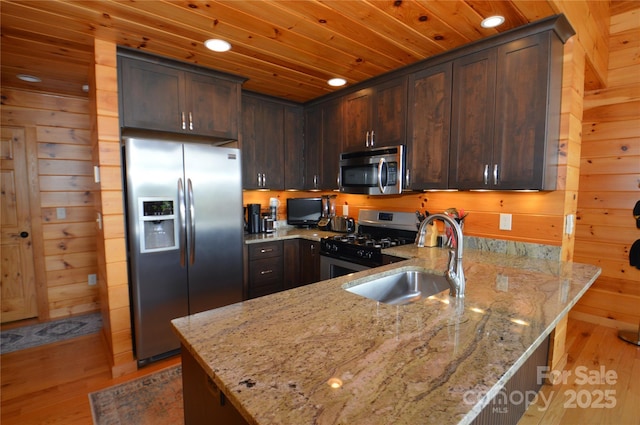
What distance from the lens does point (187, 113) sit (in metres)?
2.63

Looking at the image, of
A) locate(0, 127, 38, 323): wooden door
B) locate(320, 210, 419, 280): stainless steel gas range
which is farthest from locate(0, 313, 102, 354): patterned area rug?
locate(320, 210, 419, 280): stainless steel gas range

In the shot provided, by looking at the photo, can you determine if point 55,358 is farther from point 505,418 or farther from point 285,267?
point 505,418

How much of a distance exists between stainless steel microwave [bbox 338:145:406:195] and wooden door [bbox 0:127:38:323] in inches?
129

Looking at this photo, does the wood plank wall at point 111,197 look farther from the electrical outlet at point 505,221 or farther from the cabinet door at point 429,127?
the electrical outlet at point 505,221

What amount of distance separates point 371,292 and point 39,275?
12.0ft

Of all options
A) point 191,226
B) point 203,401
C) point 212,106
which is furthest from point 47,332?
point 203,401

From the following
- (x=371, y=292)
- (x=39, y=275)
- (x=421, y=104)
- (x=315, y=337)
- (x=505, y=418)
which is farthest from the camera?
(x=39, y=275)

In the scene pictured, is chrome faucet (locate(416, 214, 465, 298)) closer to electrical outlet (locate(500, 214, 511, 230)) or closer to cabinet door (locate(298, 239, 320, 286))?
electrical outlet (locate(500, 214, 511, 230))

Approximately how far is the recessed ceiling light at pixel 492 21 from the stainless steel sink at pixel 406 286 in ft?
5.11

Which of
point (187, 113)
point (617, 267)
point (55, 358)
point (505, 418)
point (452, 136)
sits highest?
point (187, 113)

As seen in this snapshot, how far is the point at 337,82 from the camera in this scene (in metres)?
3.02

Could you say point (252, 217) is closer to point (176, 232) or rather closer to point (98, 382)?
point (176, 232)

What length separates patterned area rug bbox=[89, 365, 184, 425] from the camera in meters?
1.90

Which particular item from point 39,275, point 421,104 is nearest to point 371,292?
point 421,104
